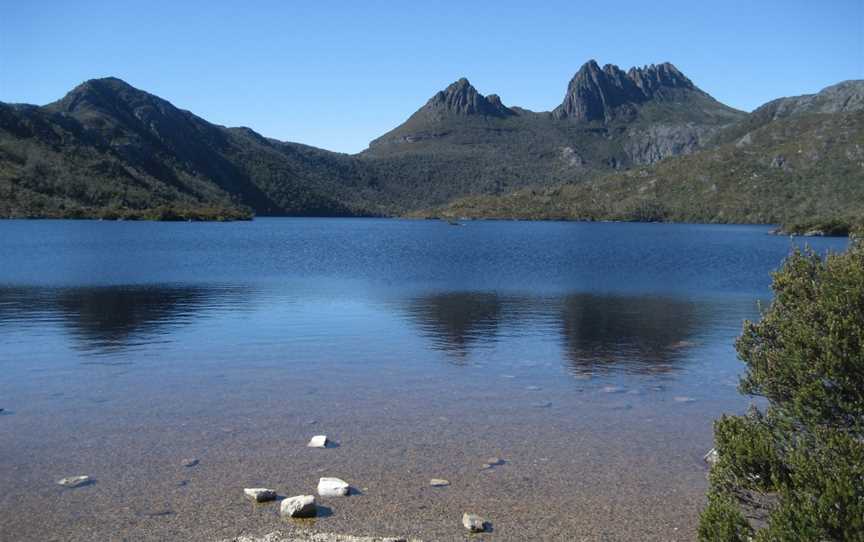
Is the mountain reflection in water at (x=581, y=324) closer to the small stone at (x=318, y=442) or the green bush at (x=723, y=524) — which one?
the small stone at (x=318, y=442)

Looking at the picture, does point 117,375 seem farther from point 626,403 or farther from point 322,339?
point 626,403

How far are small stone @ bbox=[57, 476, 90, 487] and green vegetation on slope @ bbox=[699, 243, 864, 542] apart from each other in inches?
466

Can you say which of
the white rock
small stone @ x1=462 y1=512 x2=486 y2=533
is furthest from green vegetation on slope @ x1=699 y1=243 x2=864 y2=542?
the white rock

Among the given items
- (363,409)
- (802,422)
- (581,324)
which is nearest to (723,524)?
(802,422)

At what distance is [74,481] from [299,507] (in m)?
5.21

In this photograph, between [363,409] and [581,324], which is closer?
[363,409]

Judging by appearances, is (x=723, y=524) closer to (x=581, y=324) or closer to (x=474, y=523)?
(x=474, y=523)

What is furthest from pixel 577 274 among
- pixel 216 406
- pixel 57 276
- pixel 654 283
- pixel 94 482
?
pixel 94 482

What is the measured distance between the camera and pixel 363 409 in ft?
66.2

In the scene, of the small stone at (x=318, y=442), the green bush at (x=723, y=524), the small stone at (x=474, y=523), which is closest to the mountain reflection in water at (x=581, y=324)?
the small stone at (x=318, y=442)

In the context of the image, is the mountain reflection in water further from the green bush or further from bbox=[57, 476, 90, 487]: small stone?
the green bush

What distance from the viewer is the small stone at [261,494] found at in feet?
43.6

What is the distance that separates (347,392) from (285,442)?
17.3 ft

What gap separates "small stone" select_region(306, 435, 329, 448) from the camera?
16.7 meters
